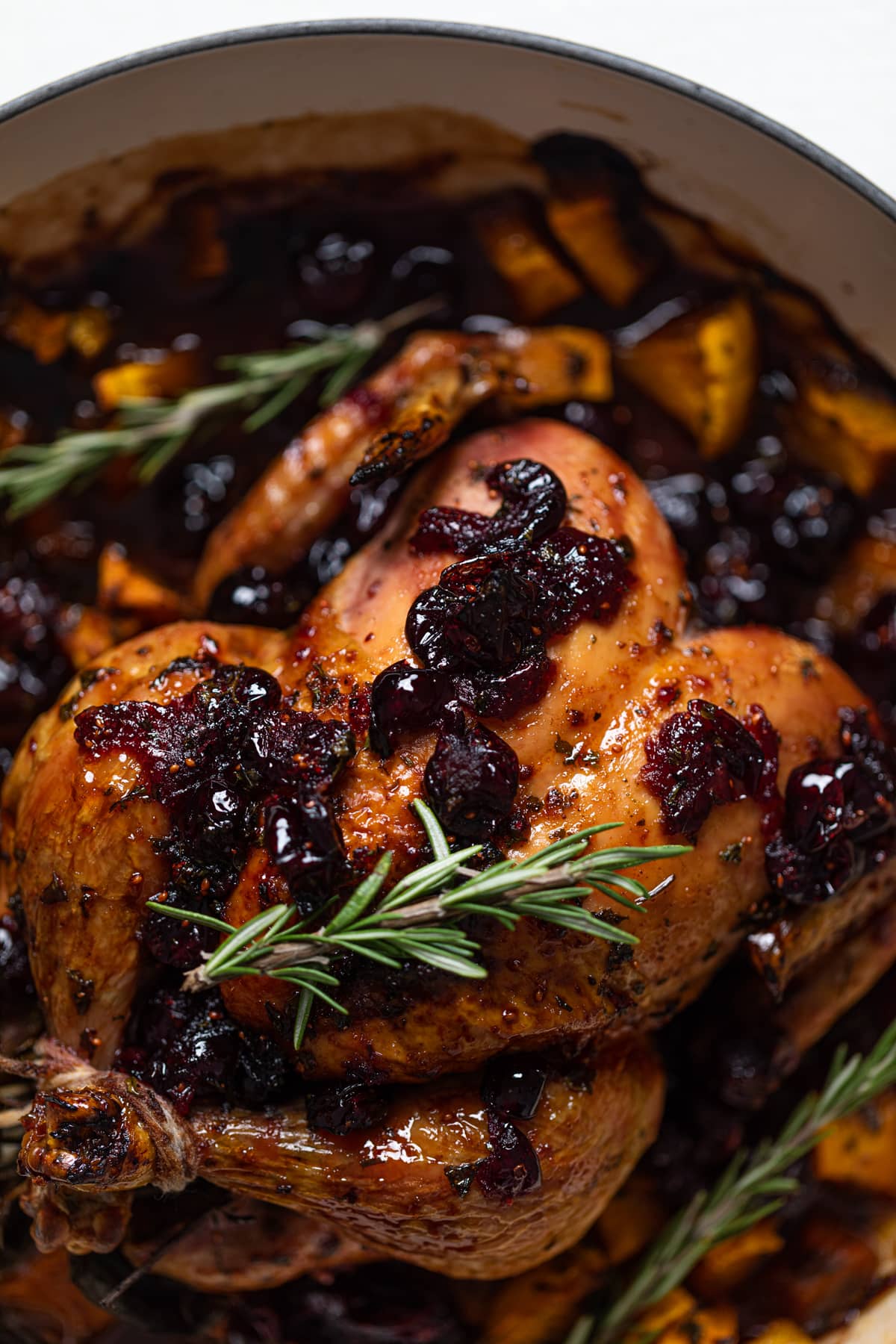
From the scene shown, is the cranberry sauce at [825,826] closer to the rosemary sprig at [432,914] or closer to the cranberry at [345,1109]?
the rosemary sprig at [432,914]

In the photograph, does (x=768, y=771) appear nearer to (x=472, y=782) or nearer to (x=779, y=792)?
(x=779, y=792)

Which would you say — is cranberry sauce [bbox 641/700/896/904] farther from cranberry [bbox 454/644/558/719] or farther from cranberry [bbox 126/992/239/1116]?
cranberry [bbox 126/992/239/1116]

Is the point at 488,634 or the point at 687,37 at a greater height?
the point at 687,37

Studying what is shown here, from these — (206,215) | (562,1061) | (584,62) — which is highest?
(584,62)

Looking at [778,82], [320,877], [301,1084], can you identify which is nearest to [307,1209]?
Answer: [301,1084]

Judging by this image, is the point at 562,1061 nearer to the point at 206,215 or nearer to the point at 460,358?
the point at 460,358

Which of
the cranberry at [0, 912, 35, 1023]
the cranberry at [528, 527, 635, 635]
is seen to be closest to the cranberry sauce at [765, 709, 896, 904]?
the cranberry at [528, 527, 635, 635]

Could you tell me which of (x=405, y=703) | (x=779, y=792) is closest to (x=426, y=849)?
(x=405, y=703)
